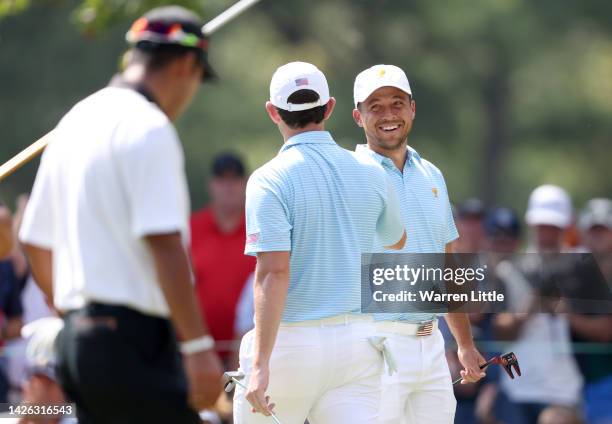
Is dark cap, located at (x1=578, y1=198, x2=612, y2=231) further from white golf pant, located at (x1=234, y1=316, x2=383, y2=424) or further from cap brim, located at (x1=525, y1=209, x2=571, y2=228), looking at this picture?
white golf pant, located at (x1=234, y1=316, x2=383, y2=424)

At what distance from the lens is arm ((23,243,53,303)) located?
499 cm

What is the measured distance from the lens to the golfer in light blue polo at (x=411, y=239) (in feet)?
21.2

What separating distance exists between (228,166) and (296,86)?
14.8 ft

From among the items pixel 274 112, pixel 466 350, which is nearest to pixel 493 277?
pixel 466 350

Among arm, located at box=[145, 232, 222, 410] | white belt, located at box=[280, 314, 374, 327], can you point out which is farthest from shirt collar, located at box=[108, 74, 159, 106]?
white belt, located at box=[280, 314, 374, 327]

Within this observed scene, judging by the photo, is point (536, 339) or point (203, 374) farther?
point (536, 339)

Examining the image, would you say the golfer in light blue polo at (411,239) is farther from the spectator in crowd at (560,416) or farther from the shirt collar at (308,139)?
the spectator in crowd at (560,416)

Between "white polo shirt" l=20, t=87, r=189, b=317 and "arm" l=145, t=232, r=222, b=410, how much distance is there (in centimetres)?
5

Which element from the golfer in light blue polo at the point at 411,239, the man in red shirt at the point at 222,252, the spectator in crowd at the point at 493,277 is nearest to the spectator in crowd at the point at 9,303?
the man in red shirt at the point at 222,252

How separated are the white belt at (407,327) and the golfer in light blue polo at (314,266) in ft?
0.90

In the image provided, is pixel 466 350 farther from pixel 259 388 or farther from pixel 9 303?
pixel 9 303

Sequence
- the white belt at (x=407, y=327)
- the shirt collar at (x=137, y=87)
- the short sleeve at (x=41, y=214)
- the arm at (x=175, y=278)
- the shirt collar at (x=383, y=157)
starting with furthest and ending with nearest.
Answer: the shirt collar at (x=383, y=157) → the white belt at (x=407, y=327) → the short sleeve at (x=41, y=214) → the shirt collar at (x=137, y=87) → the arm at (x=175, y=278)

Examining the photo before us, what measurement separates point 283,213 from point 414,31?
1693cm

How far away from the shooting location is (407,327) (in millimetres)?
6543
